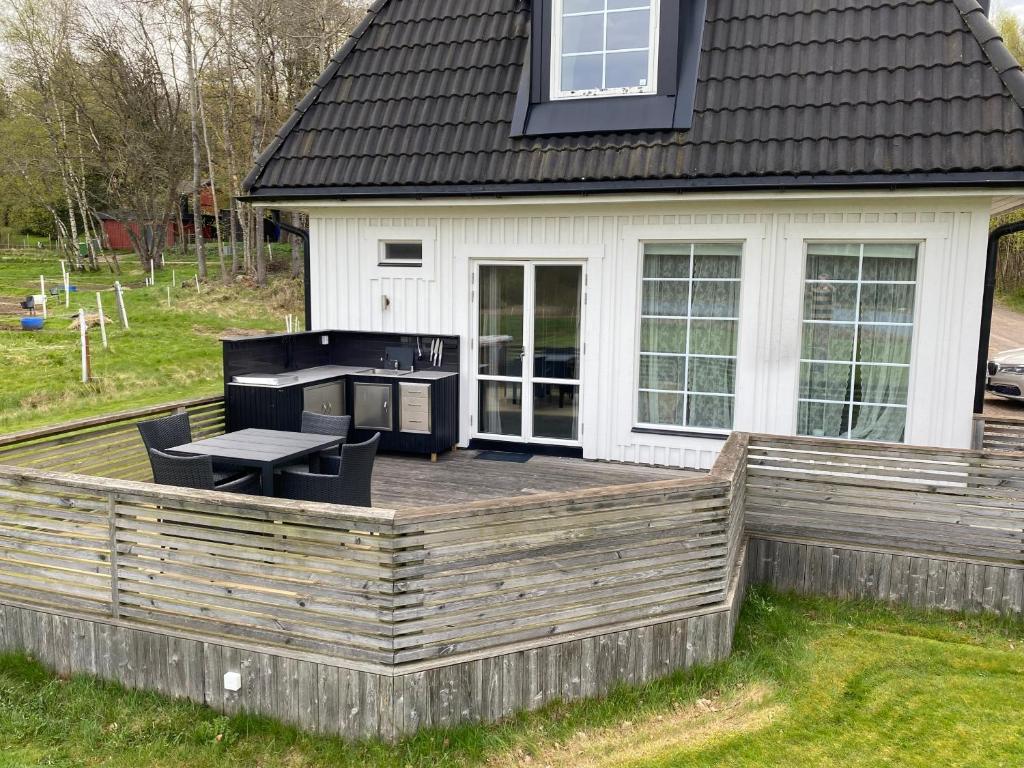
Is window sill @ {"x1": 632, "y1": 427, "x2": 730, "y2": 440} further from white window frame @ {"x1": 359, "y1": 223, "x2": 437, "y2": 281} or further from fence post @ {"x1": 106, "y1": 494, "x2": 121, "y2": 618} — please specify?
fence post @ {"x1": 106, "y1": 494, "x2": 121, "y2": 618}

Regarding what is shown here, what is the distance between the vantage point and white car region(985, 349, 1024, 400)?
12.5 meters

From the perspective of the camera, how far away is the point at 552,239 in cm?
807

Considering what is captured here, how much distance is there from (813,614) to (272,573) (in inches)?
148

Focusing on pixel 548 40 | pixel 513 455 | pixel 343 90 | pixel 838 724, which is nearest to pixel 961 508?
pixel 838 724

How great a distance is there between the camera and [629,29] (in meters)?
7.88

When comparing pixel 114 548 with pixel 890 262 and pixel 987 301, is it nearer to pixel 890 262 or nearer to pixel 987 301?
pixel 890 262

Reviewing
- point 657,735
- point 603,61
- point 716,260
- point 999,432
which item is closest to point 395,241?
point 603,61

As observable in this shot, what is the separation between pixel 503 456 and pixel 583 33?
4461mm

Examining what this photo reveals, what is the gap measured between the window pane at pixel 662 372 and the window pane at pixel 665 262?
83 cm

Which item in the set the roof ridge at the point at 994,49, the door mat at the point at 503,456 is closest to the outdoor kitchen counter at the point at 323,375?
the door mat at the point at 503,456

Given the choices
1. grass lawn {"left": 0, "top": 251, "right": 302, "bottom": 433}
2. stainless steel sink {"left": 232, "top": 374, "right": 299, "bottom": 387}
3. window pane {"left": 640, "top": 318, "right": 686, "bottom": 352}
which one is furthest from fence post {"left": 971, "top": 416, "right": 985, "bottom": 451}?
grass lawn {"left": 0, "top": 251, "right": 302, "bottom": 433}

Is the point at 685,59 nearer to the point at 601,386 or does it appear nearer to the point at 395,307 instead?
the point at 601,386

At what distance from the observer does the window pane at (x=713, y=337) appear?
7.67 metres

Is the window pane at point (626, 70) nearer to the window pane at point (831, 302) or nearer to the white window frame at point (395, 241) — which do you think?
the white window frame at point (395, 241)
